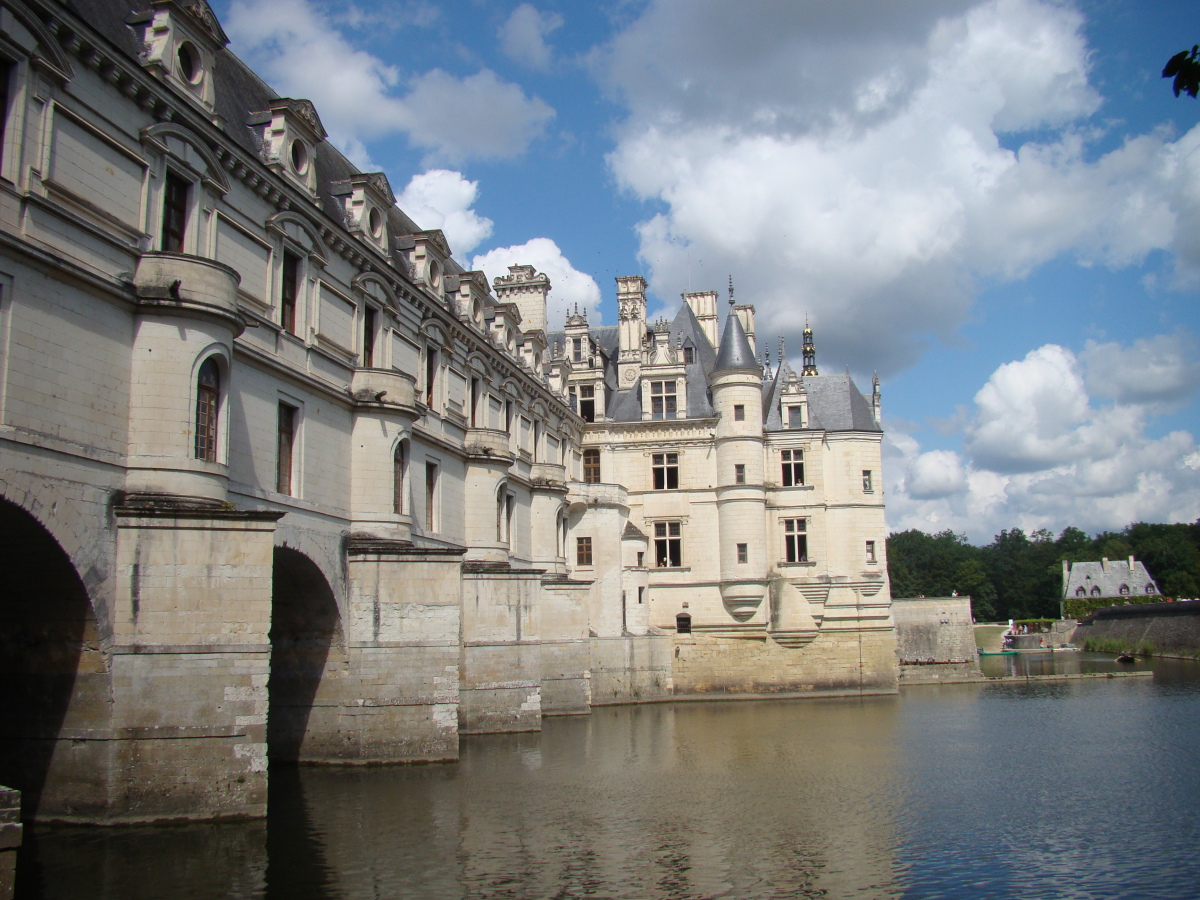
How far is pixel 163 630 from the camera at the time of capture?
532 inches

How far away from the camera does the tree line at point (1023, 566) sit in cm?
10350

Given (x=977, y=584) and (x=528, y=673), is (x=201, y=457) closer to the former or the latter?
(x=528, y=673)

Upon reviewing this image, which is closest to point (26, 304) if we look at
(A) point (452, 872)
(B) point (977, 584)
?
(A) point (452, 872)

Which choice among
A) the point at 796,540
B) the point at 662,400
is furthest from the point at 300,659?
the point at 796,540

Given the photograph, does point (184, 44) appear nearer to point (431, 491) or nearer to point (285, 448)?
point (285, 448)

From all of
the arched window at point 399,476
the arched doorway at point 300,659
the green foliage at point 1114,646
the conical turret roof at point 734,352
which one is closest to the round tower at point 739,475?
the conical turret roof at point 734,352

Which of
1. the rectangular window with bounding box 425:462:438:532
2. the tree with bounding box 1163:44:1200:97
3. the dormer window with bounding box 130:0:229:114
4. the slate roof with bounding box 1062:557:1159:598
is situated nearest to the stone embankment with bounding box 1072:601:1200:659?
the slate roof with bounding box 1062:557:1159:598

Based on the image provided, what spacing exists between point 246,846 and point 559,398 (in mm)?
27268

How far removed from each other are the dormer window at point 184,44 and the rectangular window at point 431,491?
1097 cm

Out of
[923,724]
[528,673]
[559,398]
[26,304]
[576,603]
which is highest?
[559,398]

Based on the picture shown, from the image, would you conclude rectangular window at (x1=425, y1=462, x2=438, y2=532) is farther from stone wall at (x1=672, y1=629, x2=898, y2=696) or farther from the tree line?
the tree line

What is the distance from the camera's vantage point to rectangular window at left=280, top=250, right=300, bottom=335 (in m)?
19.4

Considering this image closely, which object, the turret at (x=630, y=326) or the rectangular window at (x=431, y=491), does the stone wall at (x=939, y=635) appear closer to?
the turret at (x=630, y=326)

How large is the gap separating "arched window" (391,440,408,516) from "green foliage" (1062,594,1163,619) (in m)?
75.2
